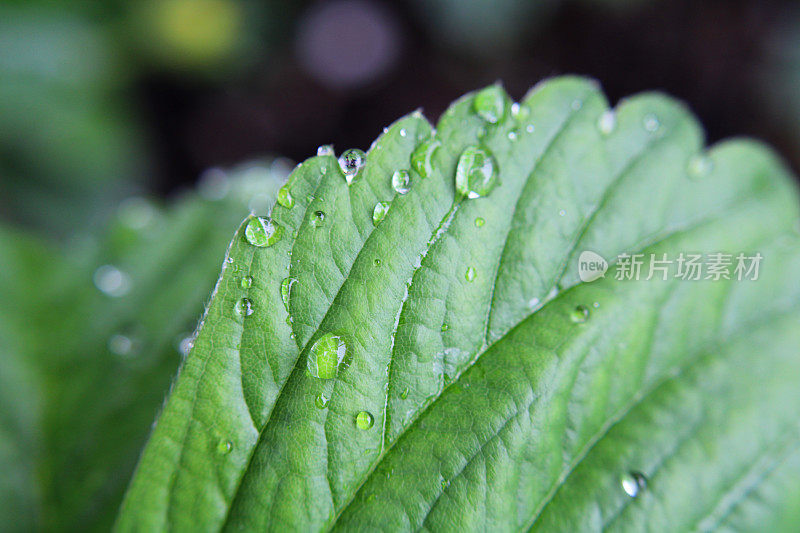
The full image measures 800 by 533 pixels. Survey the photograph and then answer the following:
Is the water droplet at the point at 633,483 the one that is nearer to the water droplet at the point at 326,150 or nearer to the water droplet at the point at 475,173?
the water droplet at the point at 475,173

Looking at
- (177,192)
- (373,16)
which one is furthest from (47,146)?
(373,16)

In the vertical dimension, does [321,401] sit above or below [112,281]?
below

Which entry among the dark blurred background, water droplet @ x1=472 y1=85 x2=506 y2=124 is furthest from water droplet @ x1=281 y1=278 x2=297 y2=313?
the dark blurred background

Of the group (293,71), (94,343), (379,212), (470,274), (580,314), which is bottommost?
(580,314)

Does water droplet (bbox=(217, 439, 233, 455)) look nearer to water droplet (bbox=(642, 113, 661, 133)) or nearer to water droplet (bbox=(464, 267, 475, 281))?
water droplet (bbox=(464, 267, 475, 281))

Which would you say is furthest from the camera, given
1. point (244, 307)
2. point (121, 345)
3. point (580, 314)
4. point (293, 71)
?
point (293, 71)

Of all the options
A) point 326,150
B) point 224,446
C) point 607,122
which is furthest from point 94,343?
point 607,122

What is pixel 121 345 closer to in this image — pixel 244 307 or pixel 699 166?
pixel 244 307
